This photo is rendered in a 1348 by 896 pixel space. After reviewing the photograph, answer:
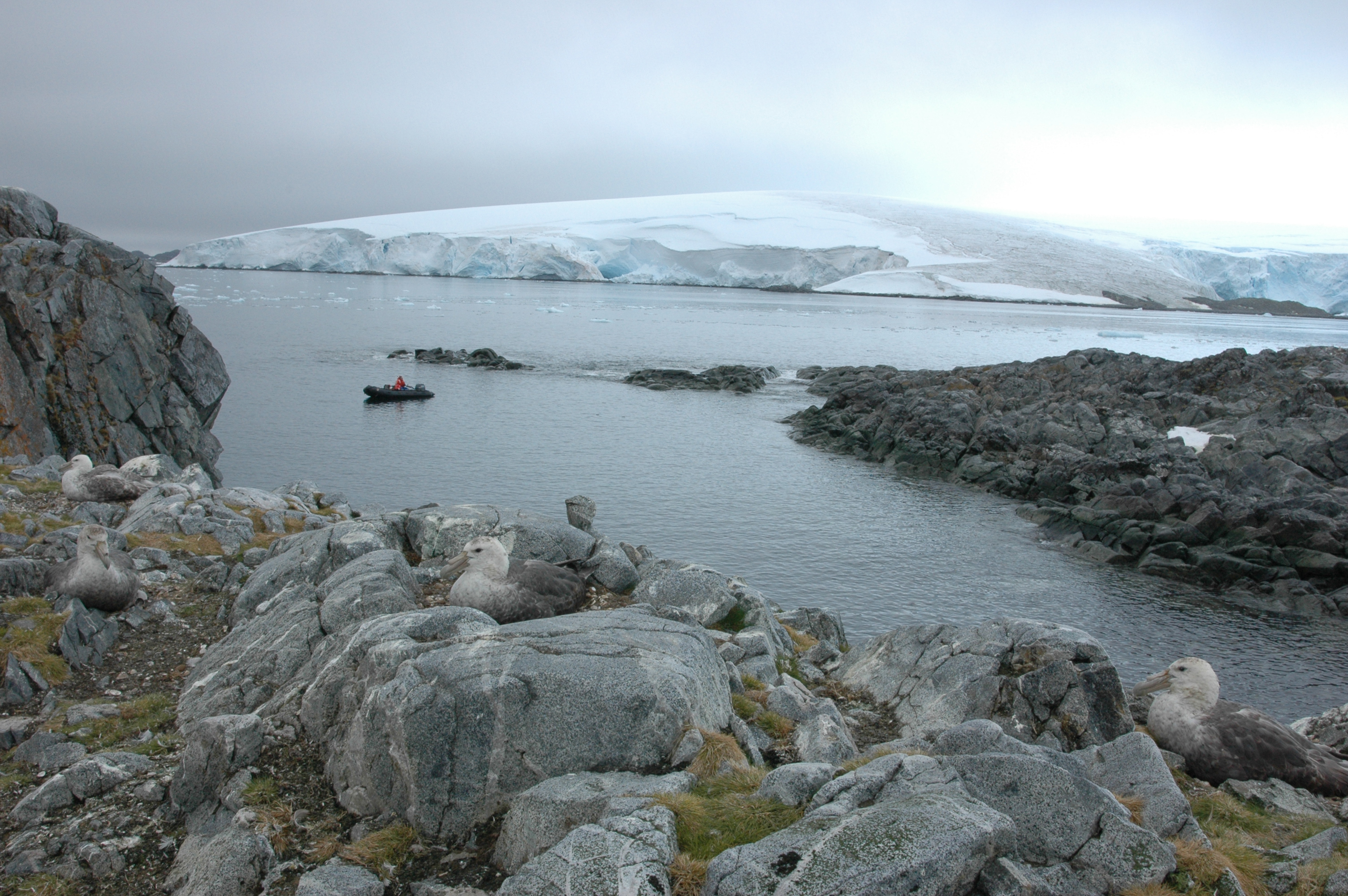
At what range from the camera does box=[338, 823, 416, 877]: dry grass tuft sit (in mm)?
5520

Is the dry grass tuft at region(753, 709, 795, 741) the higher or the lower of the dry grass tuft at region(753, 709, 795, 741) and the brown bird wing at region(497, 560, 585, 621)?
the lower

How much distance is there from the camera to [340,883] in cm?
523

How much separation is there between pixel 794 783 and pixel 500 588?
438cm

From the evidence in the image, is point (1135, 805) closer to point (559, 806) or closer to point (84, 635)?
point (559, 806)

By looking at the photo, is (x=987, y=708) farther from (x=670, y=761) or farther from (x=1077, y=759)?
(x=670, y=761)

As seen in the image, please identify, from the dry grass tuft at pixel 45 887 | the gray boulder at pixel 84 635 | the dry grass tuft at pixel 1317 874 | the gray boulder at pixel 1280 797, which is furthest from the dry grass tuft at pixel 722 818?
the gray boulder at pixel 84 635

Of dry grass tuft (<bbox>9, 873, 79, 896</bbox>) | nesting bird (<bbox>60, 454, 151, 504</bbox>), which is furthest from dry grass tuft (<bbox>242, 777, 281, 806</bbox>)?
nesting bird (<bbox>60, 454, 151, 504</bbox>)

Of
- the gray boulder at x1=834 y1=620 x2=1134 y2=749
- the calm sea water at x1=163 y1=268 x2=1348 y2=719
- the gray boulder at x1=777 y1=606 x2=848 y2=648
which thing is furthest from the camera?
→ the calm sea water at x1=163 y1=268 x2=1348 y2=719

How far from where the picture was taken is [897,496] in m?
29.0

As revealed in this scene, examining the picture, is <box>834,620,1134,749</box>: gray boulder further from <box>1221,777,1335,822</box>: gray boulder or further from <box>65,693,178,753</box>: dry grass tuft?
<box>65,693,178,753</box>: dry grass tuft

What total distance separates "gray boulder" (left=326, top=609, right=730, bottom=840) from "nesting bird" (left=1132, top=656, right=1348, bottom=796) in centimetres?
530

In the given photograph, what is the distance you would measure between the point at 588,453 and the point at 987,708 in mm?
24541

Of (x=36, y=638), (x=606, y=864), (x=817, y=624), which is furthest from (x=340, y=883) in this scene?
(x=817, y=624)

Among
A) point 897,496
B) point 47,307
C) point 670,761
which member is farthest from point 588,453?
point 670,761
